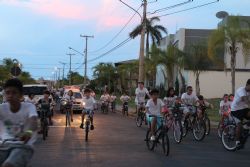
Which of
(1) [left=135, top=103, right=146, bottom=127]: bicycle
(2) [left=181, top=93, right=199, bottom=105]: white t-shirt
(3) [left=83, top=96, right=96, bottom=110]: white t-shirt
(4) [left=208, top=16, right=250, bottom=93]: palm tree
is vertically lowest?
(1) [left=135, top=103, right=146, bottom=127]: bicycle

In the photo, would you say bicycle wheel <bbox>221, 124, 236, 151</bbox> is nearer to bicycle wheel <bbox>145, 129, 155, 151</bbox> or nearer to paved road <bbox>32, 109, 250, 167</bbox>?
paved road <bbox>32, 109, 250, 167</bbox>

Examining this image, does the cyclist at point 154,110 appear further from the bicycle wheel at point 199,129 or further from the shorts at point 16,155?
the shorts at point 16,155

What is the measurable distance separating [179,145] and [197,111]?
2277mm

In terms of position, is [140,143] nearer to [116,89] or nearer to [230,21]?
[230,21]

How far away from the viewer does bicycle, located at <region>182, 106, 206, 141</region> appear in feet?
58.5

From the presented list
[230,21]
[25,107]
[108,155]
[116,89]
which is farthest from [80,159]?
[116,89]

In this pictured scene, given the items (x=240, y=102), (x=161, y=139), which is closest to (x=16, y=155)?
(x=161, y=139)

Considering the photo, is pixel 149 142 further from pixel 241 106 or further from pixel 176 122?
pixel 241 106

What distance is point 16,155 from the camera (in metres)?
6.01

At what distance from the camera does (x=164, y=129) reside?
46.1ft

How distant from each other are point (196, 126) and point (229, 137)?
3052mm

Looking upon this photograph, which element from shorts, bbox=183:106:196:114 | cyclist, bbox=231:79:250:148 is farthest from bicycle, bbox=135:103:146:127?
cyclist, bbox=231:79:250:148

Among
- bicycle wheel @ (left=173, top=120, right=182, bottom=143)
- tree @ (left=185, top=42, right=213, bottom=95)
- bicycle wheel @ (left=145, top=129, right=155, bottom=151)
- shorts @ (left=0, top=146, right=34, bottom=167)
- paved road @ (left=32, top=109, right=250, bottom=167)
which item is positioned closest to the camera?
shorts @ (left=0, top=146, right=34, bottom=167)

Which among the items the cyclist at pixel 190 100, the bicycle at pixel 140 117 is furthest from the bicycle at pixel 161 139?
the bicycle at pixel 140 117
